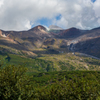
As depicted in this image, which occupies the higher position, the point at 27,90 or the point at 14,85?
the point at 14,85

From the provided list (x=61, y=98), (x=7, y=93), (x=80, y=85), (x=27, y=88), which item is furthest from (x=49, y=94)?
(x=7, y=93)

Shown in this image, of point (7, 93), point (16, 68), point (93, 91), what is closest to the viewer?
point (7, 93)

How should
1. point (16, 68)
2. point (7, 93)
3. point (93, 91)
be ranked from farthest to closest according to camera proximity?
point (16, 68) < point (93, 91) < point (7, 93)

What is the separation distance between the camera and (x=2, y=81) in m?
26.3

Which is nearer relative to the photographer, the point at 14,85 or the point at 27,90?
the point at 14,85

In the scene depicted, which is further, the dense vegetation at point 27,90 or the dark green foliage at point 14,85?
the dense vegetation at point 27,90

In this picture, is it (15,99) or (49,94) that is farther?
(49,94)

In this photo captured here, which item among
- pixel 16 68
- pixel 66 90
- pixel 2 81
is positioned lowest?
pixel 66 90

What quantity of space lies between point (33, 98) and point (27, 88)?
2815 mm

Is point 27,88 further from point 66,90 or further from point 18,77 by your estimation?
point 66,90

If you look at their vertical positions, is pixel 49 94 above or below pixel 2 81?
below

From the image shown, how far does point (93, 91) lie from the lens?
26.7 m

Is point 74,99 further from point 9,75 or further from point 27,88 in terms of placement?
point 9,75

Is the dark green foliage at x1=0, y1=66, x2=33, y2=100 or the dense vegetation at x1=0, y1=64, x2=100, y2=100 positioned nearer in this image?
the dark green foliage at x1=0, y1=66, x2=33, y2=100
